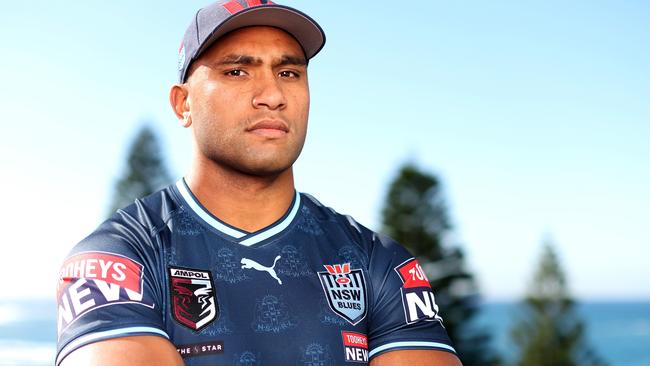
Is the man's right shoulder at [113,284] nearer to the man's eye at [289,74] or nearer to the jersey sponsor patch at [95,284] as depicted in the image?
the jersey sponsor patch at [95,284]

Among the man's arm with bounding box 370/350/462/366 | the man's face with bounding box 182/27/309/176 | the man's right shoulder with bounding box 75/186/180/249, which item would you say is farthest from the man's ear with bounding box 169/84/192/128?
the man's arm with bounding box 370/350/462/366

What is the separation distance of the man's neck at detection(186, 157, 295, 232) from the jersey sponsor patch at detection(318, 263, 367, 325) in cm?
39

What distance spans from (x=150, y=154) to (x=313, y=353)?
141ft

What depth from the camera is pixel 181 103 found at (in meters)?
3.68

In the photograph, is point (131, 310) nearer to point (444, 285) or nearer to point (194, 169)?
point (194, 169)

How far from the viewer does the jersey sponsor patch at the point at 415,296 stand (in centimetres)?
347

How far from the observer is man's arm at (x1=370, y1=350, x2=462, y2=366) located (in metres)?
3.38

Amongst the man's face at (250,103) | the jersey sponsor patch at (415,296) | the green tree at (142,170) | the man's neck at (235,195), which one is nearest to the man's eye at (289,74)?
the man's face at (250,103)

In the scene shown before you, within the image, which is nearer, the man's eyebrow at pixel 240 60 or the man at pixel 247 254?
the man at pixel 247 254

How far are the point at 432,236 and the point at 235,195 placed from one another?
128 ft

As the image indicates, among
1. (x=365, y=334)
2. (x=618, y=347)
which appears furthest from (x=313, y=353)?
(x=618, y=347)

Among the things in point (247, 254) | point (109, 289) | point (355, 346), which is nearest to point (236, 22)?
point (247, 254)

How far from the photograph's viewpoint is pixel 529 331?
52.3 metres

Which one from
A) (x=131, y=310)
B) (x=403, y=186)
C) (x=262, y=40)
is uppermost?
(x=403, y=186)
